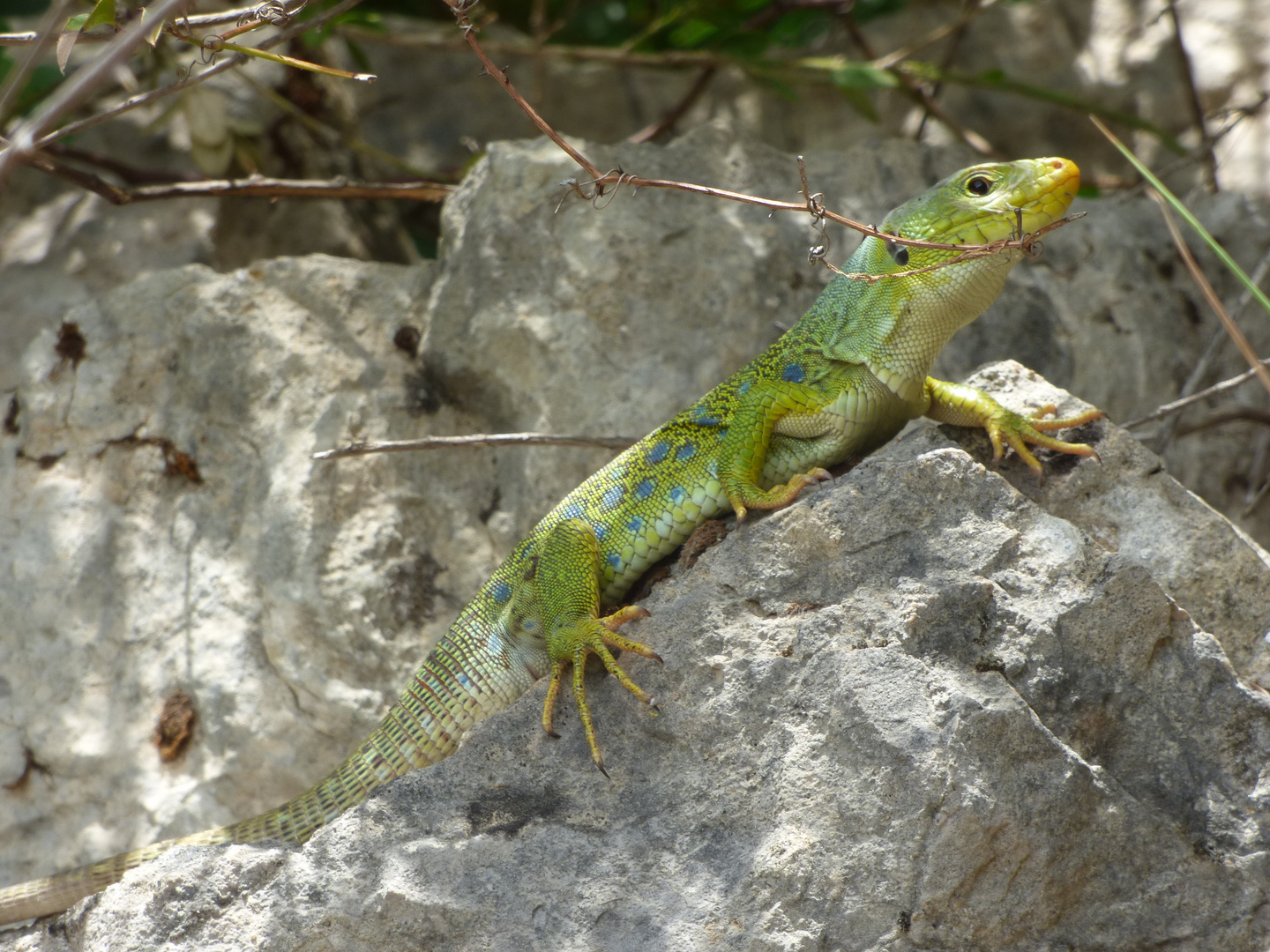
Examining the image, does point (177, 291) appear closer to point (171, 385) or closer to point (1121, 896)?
point (171, 385)

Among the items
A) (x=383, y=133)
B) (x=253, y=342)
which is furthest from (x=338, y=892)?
(x=383, y=133)

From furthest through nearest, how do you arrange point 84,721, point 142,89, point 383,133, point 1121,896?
point 383,133
point 142,89
point 84,721
point 1121,896

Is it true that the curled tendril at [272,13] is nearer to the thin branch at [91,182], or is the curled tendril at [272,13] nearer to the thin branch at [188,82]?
the thin branch at [188,82]

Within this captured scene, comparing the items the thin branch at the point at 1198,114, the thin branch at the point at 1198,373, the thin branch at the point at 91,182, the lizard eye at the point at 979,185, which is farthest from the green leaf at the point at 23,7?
the thin branch at the point at 1198,373

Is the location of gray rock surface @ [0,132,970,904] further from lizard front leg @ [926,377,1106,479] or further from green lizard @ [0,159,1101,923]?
lizard front leg @ [926,377,1106,479]

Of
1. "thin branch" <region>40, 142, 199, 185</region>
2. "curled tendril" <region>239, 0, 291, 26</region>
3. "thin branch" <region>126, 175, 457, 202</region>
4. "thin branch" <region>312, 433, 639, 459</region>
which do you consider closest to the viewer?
"curled tendril" <region>239, 0, 291, 26</region>

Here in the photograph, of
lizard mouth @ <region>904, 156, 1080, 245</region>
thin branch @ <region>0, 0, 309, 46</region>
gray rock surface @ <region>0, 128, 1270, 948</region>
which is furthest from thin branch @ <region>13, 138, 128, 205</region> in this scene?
lizard mouth @ <region>904, 156, 1080, 245</region>

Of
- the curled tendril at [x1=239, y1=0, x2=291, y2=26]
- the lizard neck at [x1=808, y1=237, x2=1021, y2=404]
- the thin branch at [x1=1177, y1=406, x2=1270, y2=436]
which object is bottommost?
the thin branch at [x1=1177, y1=406, x2=1270, y2=436]

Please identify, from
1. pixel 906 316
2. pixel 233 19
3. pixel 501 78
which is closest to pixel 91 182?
pixel 233 19
